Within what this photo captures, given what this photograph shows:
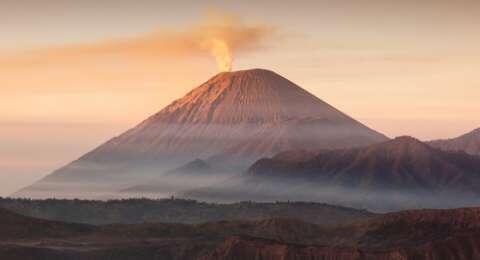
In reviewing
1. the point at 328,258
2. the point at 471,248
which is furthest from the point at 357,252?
the point at 471,248

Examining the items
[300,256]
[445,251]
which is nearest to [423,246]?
[445,251]

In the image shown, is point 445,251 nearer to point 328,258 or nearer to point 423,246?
point 423,246

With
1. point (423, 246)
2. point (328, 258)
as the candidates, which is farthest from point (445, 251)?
point (328, 258)

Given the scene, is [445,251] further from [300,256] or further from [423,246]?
[300,256]

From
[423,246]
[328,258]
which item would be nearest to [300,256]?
[328,258]

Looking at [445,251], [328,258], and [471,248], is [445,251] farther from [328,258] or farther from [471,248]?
[328,258]
